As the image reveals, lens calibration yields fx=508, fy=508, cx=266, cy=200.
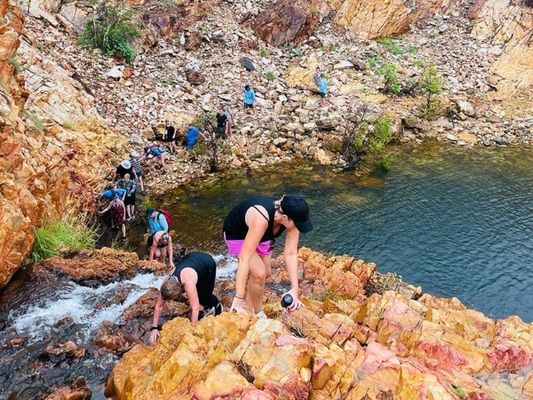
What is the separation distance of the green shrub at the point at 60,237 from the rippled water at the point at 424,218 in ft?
6.89

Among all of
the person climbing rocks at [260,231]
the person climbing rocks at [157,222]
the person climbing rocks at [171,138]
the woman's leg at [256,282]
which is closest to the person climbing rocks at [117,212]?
the person climbing rocks at [157,222]

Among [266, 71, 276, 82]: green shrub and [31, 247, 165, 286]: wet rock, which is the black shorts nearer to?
[31, 247, 165, 286]: wet rock

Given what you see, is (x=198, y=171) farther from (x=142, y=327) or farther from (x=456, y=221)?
(x=142, y=327)

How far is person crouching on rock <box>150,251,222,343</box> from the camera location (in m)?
6.84

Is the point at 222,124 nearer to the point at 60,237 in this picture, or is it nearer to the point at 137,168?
the point at 137,168

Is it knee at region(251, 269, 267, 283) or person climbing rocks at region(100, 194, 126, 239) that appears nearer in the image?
knee at region(251, 269, 267, 283)

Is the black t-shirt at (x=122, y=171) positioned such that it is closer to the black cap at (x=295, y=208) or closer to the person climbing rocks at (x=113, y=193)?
the person climbing rocks at (x=113, y=193)

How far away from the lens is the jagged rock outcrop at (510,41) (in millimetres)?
25875

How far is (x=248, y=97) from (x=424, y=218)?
8.67m

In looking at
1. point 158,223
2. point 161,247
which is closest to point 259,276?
point 158,223

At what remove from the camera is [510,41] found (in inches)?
1086

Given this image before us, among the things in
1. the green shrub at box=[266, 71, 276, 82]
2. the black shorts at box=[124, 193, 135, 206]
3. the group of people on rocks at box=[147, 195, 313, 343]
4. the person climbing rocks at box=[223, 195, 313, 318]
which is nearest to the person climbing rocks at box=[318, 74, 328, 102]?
the green shrub at box=[266, 71, 276, 82]

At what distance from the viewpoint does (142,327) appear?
8062mm

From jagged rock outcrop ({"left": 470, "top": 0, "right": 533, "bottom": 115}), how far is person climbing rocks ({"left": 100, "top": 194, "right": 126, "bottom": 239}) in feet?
66.8
